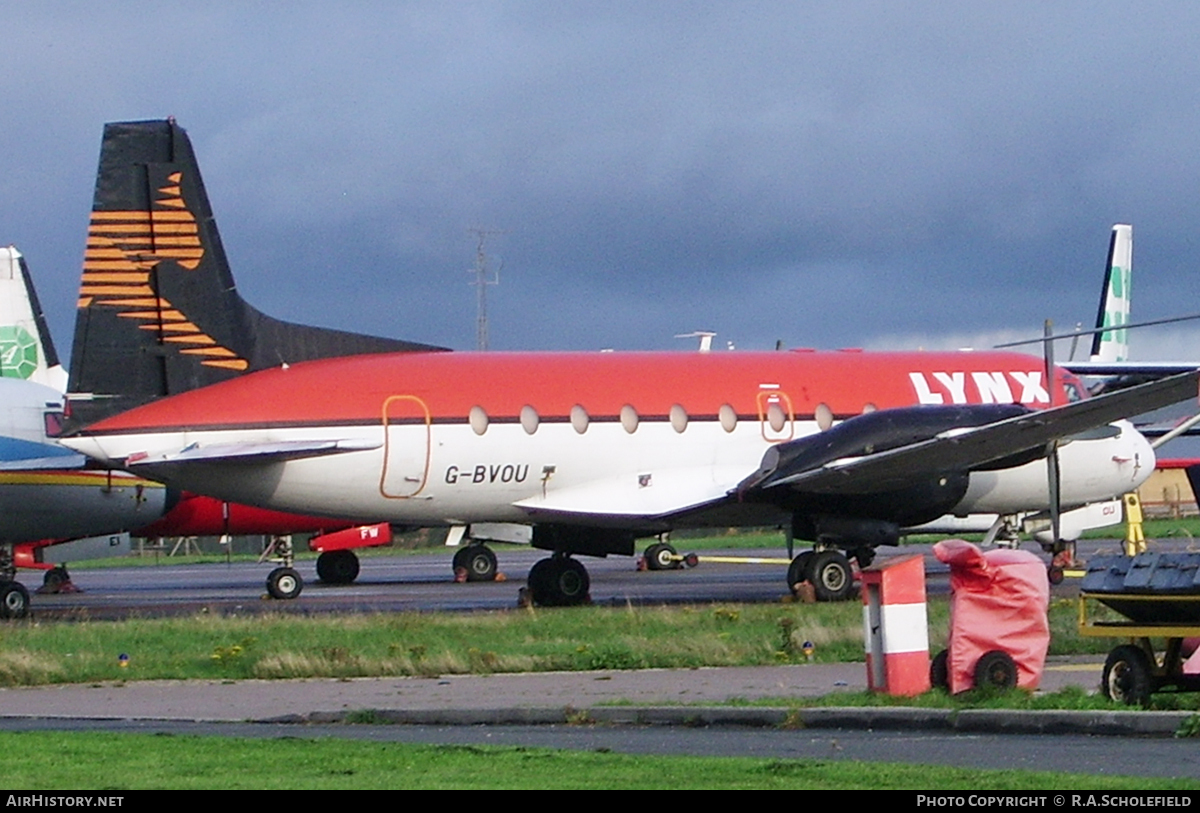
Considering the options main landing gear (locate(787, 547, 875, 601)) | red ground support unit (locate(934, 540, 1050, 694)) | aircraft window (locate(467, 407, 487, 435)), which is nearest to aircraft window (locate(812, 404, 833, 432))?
main landing gear (locate(787, 547, 875, 601))

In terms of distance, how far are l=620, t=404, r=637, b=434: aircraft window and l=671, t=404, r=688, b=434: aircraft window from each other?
634 millimetres

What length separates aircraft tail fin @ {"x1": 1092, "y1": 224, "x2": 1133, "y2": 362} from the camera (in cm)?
6875

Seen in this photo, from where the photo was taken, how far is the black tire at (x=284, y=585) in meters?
34.0

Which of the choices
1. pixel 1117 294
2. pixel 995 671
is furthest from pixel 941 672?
pixel 1117 294

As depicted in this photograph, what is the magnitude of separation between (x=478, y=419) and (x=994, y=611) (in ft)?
47.3

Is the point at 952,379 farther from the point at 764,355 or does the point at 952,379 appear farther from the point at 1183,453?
the point at 1183,453

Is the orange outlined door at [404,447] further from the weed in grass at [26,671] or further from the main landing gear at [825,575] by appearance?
the weed in grass at [26,671]

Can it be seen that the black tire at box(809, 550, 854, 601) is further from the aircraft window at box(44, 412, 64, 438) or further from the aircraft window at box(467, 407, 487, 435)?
the aircraft window at box(44, 412, 64, 438)

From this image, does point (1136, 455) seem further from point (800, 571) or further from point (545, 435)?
point (545, 435)

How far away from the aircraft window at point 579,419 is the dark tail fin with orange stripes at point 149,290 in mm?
4700

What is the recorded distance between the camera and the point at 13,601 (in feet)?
96.8

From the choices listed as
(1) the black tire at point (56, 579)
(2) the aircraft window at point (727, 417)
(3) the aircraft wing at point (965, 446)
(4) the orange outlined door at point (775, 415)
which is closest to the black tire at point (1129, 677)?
(3) the aircraft wing at point (965, 446)
